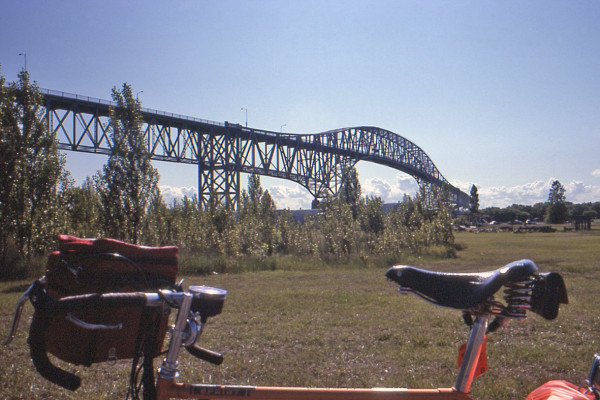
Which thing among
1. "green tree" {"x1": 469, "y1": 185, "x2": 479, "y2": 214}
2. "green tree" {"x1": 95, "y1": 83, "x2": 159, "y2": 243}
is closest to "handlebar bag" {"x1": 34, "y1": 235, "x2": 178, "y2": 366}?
"green tree" {"x1": 95, "y1": 83, "x2": 159, "y2": 243}

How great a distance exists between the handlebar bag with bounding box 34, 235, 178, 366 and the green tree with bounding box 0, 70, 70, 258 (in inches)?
554

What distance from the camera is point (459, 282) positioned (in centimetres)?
211

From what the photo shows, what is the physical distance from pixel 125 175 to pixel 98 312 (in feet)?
44.3

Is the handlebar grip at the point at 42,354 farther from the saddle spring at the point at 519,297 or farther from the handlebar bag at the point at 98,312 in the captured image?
the saddle spring at the point at 519,297

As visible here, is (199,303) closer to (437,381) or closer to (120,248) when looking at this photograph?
(120,248)

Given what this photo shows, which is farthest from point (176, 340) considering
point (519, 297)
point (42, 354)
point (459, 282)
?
point (519, 297)

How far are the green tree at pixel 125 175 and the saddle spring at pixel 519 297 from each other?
1411 cm

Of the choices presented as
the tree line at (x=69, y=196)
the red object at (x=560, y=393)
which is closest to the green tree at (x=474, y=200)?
the tree line at (x=69, y=196)

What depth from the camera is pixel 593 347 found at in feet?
18.8

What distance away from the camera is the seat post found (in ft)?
6.74

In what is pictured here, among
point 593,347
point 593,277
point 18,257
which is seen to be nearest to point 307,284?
point 593,347

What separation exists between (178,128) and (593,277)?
111ft

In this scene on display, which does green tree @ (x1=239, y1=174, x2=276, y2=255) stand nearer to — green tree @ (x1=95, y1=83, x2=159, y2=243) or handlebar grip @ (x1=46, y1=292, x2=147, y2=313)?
green tree @ (x1=95, y1=83, x2=159, y2=243)

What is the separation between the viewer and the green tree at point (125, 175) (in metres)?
14.4
